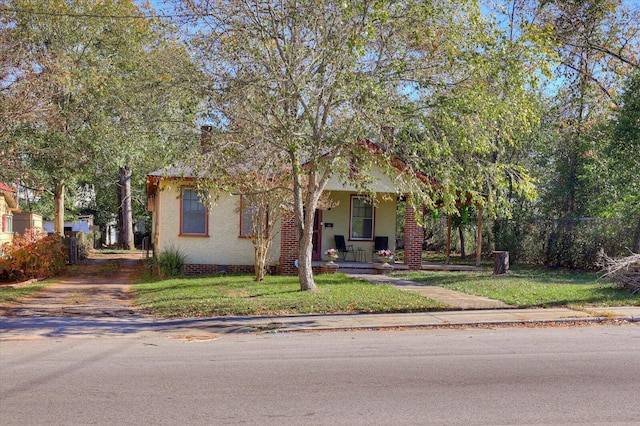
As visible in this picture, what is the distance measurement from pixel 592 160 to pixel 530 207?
15.5 ft

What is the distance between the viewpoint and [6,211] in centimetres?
2366

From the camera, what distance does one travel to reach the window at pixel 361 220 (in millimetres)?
23000

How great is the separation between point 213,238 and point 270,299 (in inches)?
290

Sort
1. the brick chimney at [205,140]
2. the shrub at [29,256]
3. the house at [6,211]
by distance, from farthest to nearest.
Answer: the house at [6,211] → the shrub at [29,256] → the brick chimney at [205,140]

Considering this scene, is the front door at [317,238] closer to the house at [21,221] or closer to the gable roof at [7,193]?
the gable roof at [7,193]

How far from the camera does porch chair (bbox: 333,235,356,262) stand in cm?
2255

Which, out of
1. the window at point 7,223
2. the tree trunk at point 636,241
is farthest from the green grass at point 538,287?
the window at point 7,223

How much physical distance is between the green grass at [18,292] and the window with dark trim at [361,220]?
1049 cm

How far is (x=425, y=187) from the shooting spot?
42.5 feet

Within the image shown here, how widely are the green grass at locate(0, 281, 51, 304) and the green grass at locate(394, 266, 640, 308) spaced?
10.6 meters

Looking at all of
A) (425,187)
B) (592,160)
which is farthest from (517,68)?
(592,160)

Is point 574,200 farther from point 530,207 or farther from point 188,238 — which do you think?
point 188,238

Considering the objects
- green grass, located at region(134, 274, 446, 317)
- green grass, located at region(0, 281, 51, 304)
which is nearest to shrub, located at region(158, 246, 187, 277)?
green grass, located at region(134, 274, 446, 317)

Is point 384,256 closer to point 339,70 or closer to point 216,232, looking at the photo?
point 216,232
